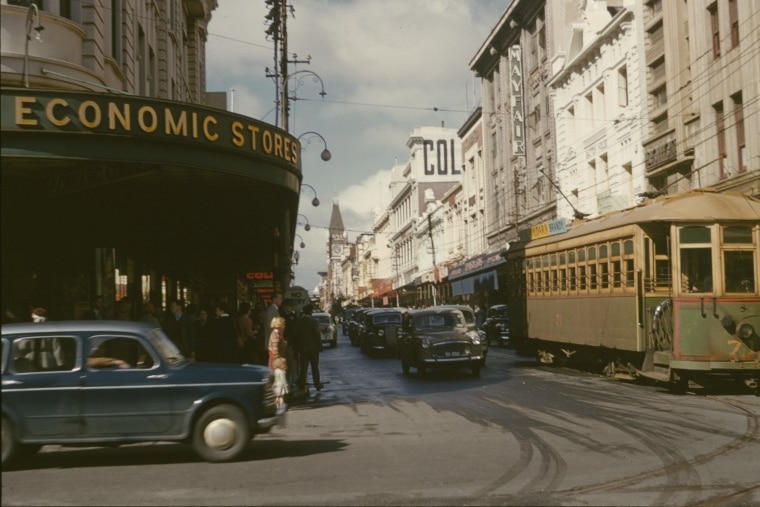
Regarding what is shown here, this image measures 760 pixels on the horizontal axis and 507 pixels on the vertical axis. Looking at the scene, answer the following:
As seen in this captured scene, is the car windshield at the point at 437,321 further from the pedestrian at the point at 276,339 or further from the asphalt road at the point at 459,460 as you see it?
the pedestrian at the point at 276,339

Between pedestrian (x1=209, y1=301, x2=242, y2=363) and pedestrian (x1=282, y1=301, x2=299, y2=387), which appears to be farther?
pedestrian (x1=282, y1=301, x2=299, y2=387)

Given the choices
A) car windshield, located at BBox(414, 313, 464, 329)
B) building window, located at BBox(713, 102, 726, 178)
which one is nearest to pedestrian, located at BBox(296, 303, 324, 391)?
car windshield, located at BBox(414, 313, 464, 329)

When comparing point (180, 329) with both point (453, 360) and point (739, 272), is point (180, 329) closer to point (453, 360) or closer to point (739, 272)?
point (453, 360)

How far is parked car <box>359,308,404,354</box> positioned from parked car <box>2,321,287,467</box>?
23.9 metres

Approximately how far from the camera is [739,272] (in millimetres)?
17875

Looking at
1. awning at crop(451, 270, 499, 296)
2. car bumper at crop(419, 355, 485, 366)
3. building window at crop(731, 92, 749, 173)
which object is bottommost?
car bumper at crop(419, 355, 485, 366)

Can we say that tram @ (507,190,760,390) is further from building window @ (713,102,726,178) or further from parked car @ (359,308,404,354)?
parked car @ (359,308,404,354)

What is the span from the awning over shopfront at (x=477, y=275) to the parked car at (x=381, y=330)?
5968 mm

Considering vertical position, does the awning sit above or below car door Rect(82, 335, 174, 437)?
above

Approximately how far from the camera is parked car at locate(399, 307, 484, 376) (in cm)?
2347

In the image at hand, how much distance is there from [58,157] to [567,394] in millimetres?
Answer: 10405

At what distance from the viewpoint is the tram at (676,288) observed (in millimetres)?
17516

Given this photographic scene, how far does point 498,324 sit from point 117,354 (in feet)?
101

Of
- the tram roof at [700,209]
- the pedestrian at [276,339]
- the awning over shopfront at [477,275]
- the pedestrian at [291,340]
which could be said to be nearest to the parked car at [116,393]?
the pedestrian at [276,339]
